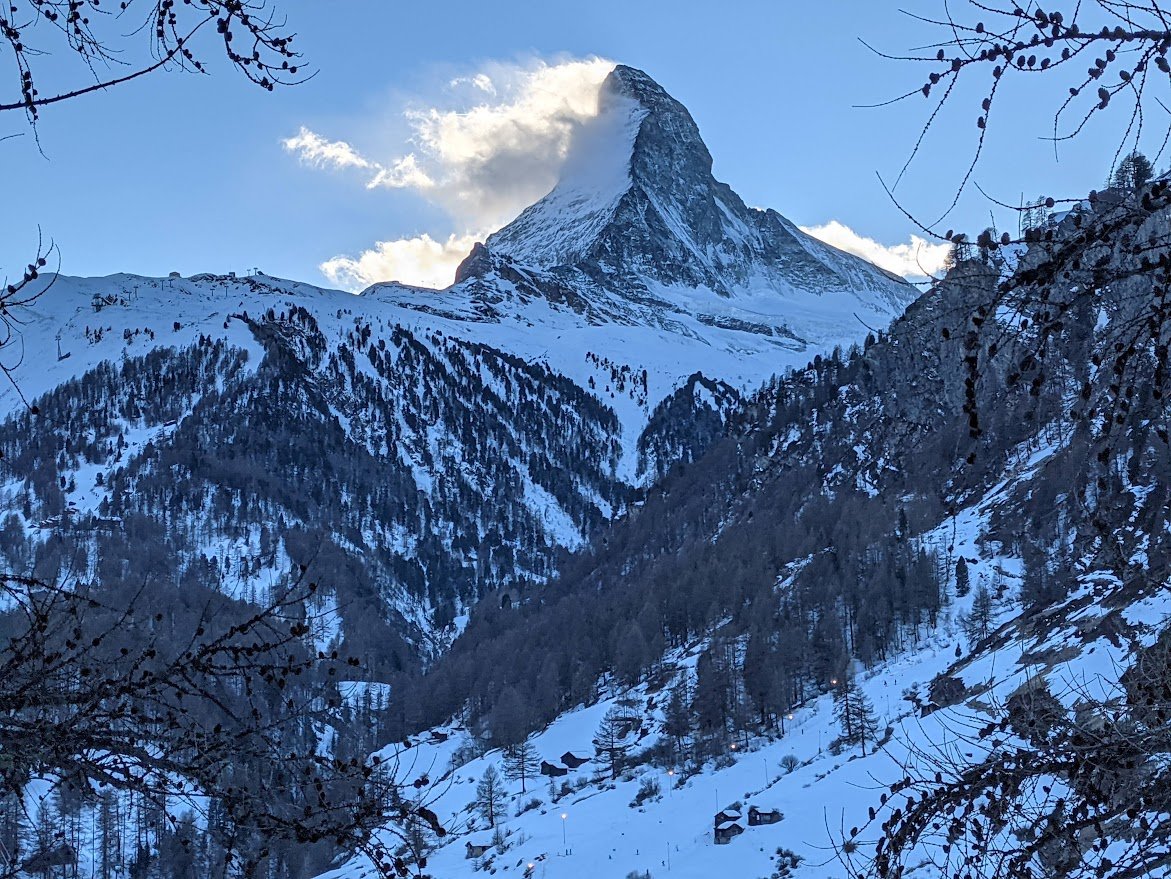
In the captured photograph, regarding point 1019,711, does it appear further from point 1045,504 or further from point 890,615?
point 890,615

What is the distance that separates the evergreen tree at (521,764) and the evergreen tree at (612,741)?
6362 millimetres

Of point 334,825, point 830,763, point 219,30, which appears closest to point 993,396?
point 334,825

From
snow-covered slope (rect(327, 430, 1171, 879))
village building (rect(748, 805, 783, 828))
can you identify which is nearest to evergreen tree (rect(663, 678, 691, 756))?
snow-covered slope (rect(327, 430, 1171, 879))

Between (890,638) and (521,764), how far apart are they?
123 ft

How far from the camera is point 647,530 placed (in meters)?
188

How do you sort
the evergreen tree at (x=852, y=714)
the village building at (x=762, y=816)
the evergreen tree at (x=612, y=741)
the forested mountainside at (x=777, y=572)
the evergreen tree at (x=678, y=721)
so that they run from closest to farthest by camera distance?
the village building at (x=762, y=816) < the evergreen tree at (x=852, y=714) < the evergreen tree at (x=612, y=741) < the evergreen tree at (x=678, y=721) < the forested mountainside at (x=777, y=572)

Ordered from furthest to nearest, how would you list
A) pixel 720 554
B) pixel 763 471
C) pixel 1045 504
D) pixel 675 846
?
pixel 763 471
pixel 720 554
pixel 1045 504
pixel 675 846

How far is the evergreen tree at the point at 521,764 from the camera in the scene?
3351 inches

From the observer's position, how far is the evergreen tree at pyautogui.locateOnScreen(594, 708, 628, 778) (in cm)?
7888

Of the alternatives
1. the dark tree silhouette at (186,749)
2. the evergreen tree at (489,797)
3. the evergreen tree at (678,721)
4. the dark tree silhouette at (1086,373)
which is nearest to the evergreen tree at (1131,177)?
the dark tree silhouette at (1086,373)

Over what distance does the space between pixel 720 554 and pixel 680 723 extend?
5976 cm

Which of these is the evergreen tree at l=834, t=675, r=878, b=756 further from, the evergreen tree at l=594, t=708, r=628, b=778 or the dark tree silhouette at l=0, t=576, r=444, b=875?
the dark tree silhouette at l=0, t=576, r=444, b=875

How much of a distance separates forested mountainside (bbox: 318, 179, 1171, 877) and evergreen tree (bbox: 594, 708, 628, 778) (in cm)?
53

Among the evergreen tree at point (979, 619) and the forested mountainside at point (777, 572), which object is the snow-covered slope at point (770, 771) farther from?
the forested mountainside at point (777, 572)
